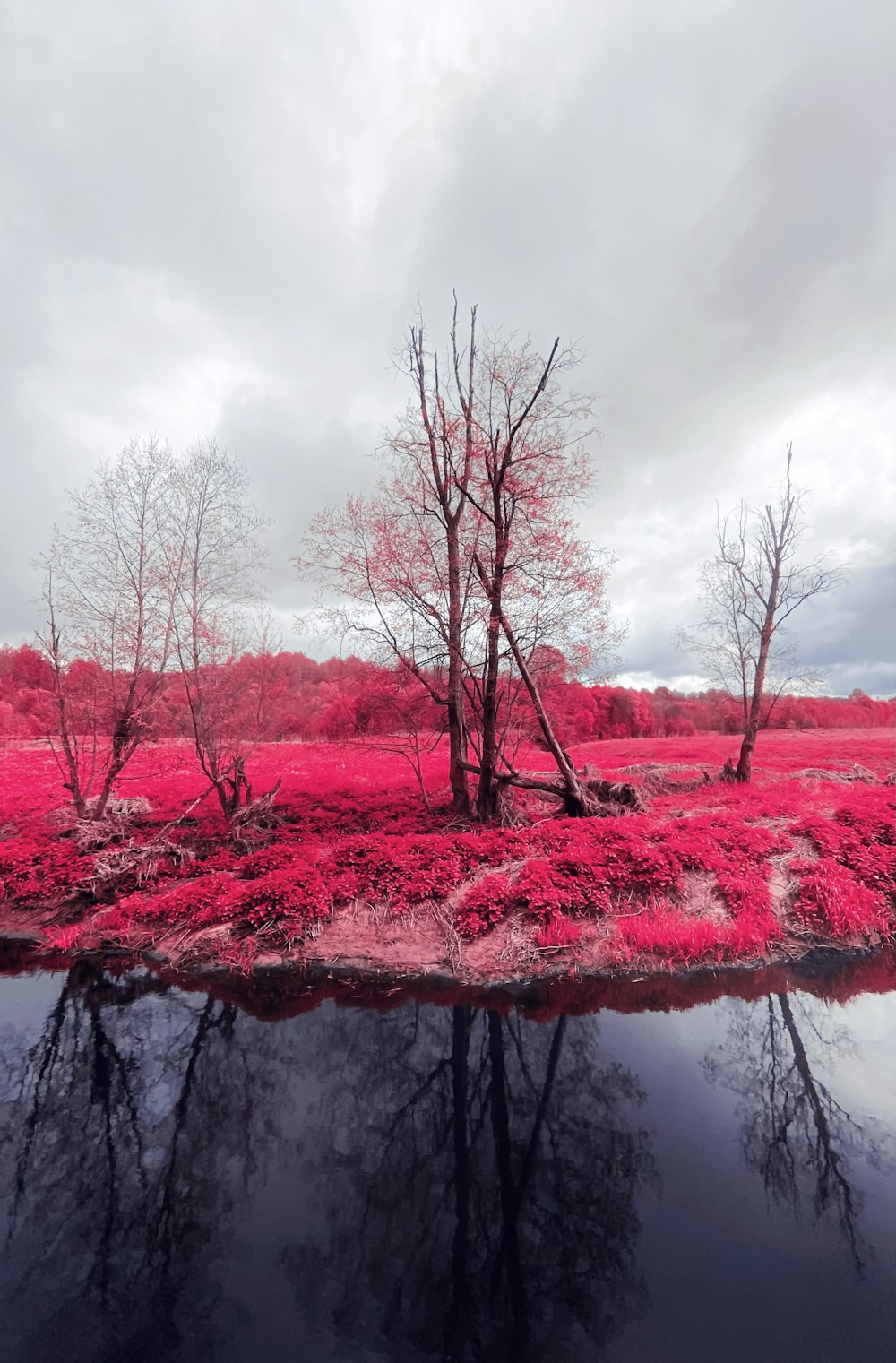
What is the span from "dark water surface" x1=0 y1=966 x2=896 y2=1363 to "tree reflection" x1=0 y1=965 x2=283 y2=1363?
2cm

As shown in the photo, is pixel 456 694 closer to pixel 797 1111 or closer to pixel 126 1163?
pixel 797 1111

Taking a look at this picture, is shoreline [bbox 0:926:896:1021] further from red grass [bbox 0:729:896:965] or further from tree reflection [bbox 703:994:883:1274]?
tree reflection [bbox 703:994:883:1274]

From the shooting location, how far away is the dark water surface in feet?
9.08

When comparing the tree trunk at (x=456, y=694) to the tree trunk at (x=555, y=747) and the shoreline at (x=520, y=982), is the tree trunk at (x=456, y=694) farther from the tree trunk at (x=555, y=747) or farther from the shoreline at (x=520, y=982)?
the shoreline at (x=520, y=982)

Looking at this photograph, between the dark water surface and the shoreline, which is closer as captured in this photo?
the dark water surface

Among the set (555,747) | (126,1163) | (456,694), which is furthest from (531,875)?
(126,1163)

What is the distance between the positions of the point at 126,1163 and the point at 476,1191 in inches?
113

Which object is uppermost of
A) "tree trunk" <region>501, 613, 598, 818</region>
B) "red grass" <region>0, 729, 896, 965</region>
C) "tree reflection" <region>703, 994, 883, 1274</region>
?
"tree trunk" <region>501, 613, 598, 818</region>

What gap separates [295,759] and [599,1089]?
1881 cm

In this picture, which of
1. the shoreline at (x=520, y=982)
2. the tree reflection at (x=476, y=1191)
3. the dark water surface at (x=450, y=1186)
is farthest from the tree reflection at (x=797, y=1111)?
the tree reflection at (x=476, y=1191)

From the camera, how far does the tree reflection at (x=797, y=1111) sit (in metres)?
3.54

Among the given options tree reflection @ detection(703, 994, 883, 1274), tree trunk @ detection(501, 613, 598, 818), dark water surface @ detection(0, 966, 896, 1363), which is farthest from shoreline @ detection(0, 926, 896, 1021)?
tree trunk @ detection(501, 613, 598, 818)

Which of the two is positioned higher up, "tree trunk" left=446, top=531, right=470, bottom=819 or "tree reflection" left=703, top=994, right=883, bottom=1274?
"tree trunk" left=446, top=531, right=470, bottom=819

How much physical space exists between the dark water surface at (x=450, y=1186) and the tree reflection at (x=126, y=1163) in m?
0.02
